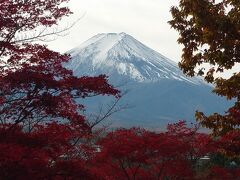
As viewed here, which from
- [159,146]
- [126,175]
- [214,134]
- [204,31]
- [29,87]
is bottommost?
[126,175]

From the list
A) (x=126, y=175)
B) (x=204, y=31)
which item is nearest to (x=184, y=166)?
(x=126, y=175)

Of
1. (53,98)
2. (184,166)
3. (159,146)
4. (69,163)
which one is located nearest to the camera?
(53,98)

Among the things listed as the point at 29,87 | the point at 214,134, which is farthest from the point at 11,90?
the point at 214,134

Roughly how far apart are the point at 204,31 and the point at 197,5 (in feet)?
2.27

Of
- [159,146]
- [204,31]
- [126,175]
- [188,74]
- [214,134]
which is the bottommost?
[126,175]

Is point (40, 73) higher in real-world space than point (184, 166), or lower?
higher

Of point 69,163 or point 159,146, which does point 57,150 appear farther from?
point 159,146

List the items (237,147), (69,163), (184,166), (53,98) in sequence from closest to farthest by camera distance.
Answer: (53,98), (69,163), (237,147), (184,166)

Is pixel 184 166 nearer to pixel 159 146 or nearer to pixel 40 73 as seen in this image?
pixel 159 146

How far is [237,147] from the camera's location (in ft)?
45.1

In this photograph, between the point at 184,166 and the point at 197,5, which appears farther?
the point at 184,166

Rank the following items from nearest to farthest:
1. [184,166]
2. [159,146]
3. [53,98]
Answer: [53,98] < [159,146] < [184,166]

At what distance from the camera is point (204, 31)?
11.5m

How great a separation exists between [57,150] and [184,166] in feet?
41.3
